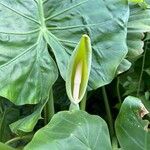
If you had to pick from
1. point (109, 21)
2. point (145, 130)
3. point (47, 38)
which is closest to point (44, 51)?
point (47, 38)

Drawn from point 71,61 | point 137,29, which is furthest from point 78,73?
point 137,29

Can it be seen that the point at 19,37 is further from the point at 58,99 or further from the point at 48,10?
the point at 58,99

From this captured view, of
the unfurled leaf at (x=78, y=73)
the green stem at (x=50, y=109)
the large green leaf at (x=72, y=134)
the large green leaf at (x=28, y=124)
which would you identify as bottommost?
the green stem at (x=50, y=109)

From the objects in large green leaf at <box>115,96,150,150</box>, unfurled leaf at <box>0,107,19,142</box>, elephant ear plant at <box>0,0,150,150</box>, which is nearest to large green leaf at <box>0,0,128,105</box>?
elephant ear plant at <box>0,0,150,150</box>

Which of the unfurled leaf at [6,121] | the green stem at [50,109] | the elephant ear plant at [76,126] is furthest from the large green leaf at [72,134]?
the unfurled leaf at [6,121]

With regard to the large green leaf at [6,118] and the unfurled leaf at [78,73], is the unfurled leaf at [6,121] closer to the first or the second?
the large green leaf at [6,118]

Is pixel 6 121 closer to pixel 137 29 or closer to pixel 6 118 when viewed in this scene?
pixel 6 118

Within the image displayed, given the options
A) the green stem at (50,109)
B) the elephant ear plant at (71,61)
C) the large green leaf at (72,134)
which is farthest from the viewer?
the green stem at (50,109)
